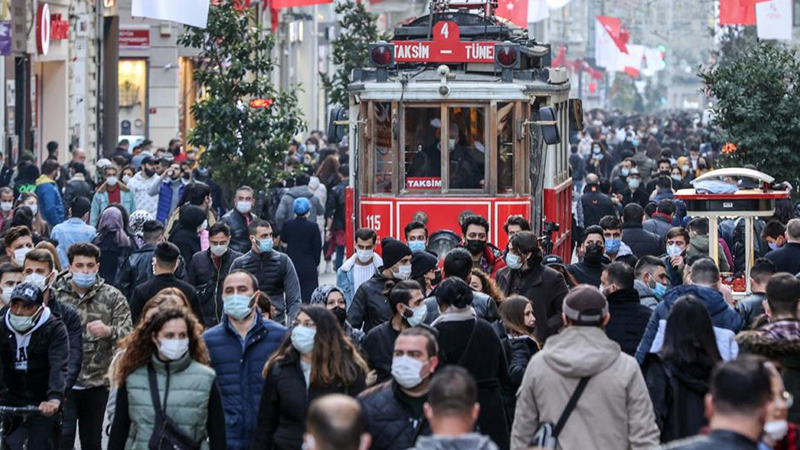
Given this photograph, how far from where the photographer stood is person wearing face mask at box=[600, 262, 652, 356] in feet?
34.4

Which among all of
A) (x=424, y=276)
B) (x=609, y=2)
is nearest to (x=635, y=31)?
(x=609, y=2)

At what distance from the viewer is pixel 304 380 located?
8.91 metres

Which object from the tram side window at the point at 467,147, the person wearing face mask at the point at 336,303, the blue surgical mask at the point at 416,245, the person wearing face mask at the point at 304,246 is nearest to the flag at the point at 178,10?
the person wearing face mask at the point at 304,246

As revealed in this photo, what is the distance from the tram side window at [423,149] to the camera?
1766 centimetres

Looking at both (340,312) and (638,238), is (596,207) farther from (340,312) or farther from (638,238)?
(340,312)

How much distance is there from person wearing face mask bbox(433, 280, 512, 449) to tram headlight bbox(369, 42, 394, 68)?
334 inches

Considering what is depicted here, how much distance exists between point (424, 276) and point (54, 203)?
9629 mm

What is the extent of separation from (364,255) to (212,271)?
122cm

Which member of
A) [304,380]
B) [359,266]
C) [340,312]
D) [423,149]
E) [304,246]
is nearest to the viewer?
[304,380]

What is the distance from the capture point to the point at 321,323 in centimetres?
885

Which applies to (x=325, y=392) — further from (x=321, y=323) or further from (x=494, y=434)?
(x=494, y=434)

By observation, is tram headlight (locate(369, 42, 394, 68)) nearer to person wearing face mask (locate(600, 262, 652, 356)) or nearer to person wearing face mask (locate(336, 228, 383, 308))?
person wearing face mask (locate(336, 228, 383, 308))

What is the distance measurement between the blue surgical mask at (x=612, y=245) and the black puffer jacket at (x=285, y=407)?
7.04 m

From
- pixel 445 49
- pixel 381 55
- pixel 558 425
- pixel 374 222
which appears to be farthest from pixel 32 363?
pixel 445 49
